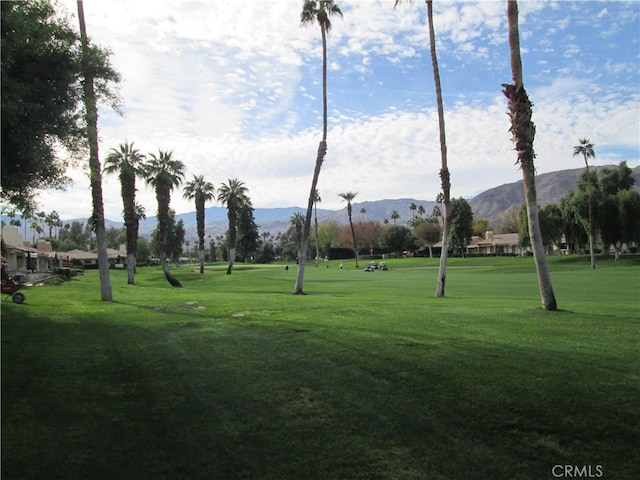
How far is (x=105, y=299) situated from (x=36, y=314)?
648 cm

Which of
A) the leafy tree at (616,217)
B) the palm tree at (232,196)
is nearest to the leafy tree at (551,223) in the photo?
the leafy tree at (616,217)

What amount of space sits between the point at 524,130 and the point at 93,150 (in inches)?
477

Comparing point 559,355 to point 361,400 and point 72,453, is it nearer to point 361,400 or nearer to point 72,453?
point 361,400

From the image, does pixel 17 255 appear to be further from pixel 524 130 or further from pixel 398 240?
pixel 398 240

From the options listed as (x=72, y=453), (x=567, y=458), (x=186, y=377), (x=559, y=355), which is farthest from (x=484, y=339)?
(x=72, y=453)

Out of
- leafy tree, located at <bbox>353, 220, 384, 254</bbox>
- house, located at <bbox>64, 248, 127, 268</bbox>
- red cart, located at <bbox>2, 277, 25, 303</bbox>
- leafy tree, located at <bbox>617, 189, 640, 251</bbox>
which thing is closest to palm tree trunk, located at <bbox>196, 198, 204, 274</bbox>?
house, located at <bbox>64, 248, 127, 268</bbox>

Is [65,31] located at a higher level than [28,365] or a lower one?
higher

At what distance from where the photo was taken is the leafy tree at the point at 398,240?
135000 mm

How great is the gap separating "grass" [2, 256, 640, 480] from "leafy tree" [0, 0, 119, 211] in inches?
136

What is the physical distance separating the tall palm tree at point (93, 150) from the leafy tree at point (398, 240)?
11731 cm

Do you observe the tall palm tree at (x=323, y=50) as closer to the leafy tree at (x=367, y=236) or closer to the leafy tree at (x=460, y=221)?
the leafy tree at (x=460, y=221)

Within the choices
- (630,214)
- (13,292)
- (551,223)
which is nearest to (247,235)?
(551,223)

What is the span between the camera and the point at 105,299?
64.7 feet

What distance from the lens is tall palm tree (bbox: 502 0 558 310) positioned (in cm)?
1483
